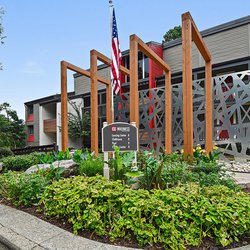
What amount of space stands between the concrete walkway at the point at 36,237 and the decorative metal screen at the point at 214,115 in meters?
8.56

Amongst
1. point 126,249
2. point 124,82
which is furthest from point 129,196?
point 124,82

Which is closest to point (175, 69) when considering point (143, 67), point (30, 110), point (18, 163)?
point (143, 67)

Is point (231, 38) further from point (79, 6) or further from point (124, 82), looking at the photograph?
point (79, 6)

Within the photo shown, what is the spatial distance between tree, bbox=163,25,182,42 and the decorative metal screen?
1901 centimetres

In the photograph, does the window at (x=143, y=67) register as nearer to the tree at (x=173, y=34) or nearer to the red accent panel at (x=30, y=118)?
the tree at (x=173, y=34)

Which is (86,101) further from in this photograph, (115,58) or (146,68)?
(115,58)

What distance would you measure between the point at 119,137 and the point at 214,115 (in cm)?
683

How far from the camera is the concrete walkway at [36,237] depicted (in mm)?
2416

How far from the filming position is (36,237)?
262 cm

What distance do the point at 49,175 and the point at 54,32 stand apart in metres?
7.10

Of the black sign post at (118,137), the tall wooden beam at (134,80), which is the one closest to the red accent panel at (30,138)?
the tall wooden beam at (134,80)

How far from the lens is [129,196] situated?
2.90 metres

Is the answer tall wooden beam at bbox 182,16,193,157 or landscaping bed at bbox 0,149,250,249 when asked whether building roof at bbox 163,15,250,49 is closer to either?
tall wooden beam at bbox 182,16,193,157

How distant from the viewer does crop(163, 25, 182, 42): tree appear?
3012 cm
